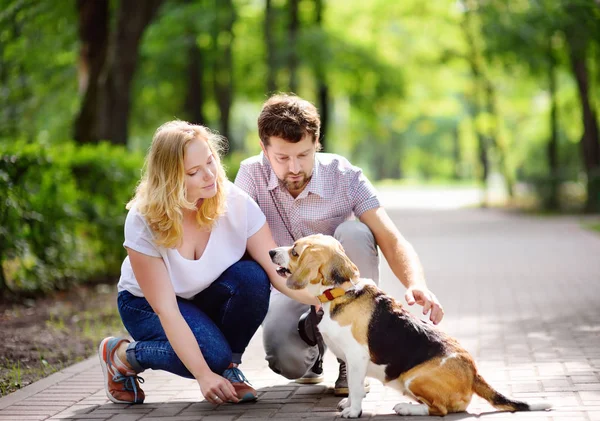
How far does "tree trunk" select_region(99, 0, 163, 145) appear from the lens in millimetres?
16406

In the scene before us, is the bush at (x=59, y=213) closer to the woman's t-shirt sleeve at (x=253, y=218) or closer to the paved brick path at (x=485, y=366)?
the paved brick path at (x=485, y=366)

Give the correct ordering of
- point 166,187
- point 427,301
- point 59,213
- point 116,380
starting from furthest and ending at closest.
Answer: point 59,213, point 116,380, point 166,187, point 427,301

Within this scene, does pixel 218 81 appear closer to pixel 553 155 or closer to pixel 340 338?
pixel 553 155

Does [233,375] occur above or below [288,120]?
below

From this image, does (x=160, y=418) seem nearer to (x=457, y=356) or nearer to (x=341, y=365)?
(x=341, y=365)

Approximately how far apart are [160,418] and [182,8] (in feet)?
70.3

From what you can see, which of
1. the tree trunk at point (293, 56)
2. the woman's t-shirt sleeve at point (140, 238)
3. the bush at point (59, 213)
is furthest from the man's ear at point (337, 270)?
the tree trunk at point (293, 56)

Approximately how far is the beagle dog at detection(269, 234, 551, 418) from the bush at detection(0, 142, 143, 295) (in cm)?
532

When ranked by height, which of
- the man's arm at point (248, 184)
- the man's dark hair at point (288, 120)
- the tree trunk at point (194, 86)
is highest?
the tree trunk at point (194, 86)

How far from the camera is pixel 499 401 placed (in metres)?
4.44

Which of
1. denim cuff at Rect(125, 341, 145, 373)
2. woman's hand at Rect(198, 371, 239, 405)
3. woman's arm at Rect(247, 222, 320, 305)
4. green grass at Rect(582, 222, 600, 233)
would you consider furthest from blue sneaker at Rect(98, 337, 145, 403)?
green grass at Rect(582, 222, 600, 233)

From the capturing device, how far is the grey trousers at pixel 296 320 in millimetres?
5199

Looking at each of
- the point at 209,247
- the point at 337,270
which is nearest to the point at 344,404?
the point at 337,270

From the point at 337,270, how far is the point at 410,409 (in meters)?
0.84
